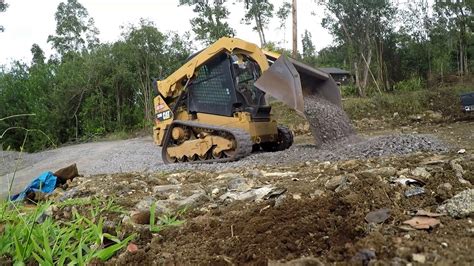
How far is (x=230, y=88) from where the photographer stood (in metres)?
7.98

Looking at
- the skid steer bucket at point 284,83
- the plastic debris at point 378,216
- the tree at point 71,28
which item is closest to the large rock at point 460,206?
the plastic debris at point 378,216

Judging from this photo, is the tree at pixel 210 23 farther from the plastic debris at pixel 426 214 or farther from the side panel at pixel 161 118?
the plastic debris at pixel 426 214

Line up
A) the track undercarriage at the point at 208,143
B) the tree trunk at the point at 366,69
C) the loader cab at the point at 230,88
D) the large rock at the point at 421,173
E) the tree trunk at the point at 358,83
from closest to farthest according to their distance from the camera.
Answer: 1. the large rock at the point at 421,173
2. the track undercarriage at the point at 208,143
3. the loader cab at the point at 230,88
4. the tree trunk at the point at 358,83
5. the tree trunk at the point at 366,69

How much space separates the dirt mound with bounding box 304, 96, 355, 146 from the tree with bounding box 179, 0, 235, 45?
16375 millimetres

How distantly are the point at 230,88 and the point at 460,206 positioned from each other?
249 inches

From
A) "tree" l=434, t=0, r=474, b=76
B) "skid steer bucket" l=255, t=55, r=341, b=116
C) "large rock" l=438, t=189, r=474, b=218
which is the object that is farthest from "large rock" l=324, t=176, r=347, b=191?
"tree" l=434, t=0, r=474, b=76

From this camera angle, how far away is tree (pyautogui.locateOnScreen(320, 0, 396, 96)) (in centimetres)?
1923

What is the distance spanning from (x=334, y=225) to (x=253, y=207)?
0.69 metres

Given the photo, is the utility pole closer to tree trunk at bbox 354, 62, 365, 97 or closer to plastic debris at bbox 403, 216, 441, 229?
tree trunk at bbox 354, 62, 365, 97

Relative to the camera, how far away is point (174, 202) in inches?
120

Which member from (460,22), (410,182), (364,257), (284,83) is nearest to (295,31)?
(460,22)

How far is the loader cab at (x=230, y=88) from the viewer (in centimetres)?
793

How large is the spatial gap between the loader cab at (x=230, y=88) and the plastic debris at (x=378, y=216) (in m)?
A: 5.86

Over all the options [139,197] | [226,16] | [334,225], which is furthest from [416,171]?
[226,16]
